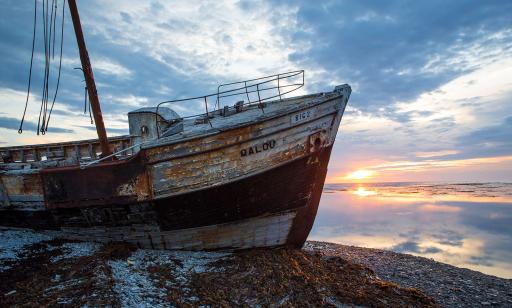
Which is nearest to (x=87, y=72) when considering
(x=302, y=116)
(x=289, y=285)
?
(x=302, y=116)

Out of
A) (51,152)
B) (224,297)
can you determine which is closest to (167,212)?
(224,297)

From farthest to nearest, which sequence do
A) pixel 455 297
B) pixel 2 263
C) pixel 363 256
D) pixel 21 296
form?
pixel 363 256 → pixel 455 297 → pixel 2 263 → pixel 21 296

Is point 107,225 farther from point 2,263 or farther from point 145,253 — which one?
point 2,263

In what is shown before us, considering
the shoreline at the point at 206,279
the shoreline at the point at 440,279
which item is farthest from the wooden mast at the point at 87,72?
the shoreline at the point at 440,279

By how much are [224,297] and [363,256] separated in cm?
805

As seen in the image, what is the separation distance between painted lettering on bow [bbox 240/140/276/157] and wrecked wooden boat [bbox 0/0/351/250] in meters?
0.03

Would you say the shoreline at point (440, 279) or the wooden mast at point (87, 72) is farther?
the wooden mast at point (87, 72)

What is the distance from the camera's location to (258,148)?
8055mm

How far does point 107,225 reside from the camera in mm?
8742

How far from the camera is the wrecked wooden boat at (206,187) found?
7.95m

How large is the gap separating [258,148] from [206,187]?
179cm

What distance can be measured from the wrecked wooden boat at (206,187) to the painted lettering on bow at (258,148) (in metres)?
0.03

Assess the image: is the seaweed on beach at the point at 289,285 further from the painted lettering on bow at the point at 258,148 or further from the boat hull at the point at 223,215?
the painted lettering on bow at the point at 258,148

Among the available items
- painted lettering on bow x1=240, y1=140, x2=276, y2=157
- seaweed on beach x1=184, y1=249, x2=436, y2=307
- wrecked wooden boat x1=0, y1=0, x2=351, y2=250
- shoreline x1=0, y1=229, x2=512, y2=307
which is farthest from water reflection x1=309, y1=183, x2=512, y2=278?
painted lettering on bow x1=240, y1=140, x2=276, y2=157
